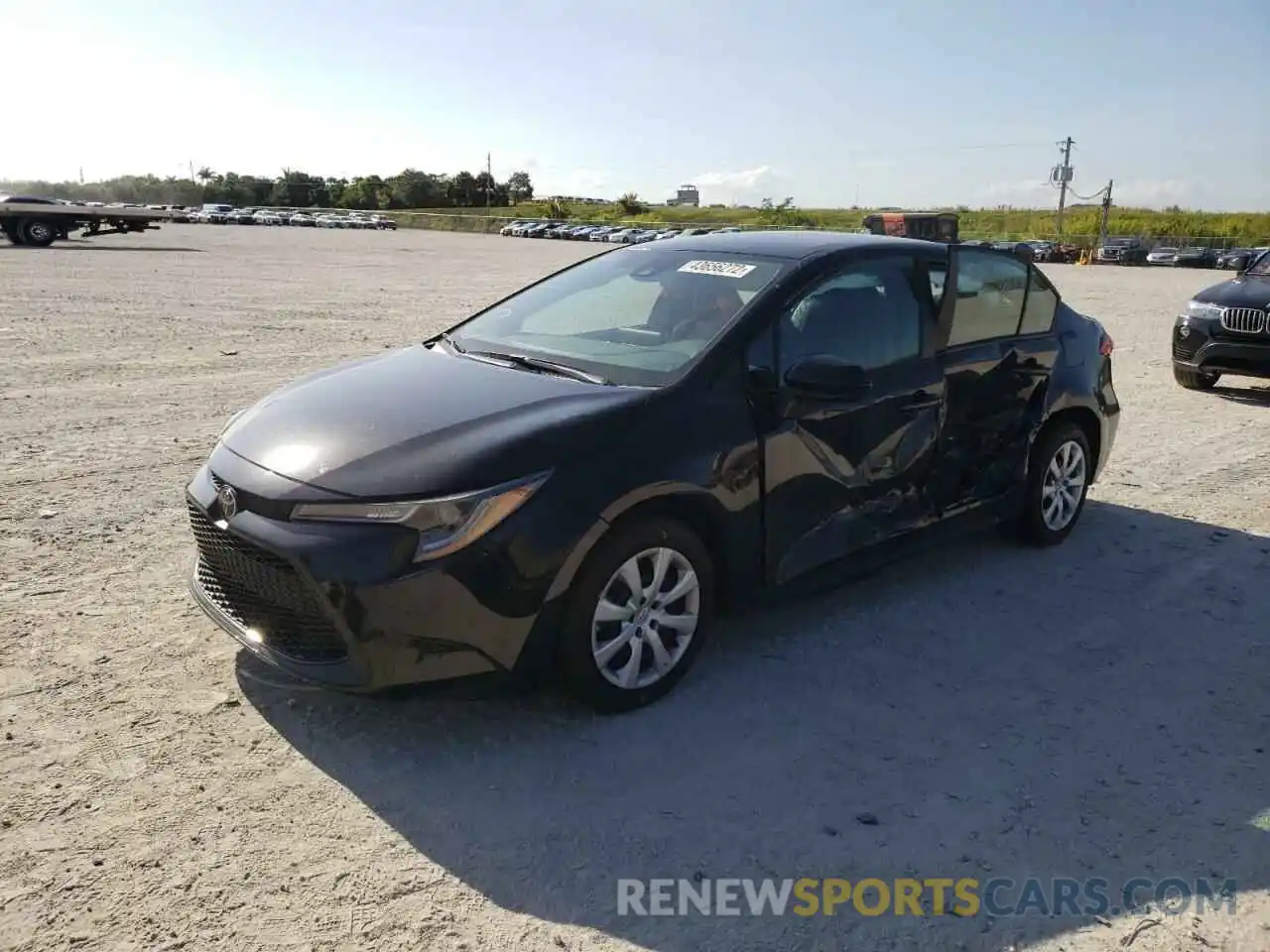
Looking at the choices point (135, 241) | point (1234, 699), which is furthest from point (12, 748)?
point (135, 241)

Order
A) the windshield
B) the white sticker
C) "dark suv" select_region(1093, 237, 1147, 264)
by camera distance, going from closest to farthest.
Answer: the windshield → the white sticker → "dark suv" select_region(1093, 237, 1147, 264)

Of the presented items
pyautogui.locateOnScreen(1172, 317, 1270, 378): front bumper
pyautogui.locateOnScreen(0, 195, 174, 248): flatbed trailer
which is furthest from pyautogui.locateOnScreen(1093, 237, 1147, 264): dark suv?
pyautogui.locateOnScreen(1172, 317, 1270, 378): front bumper

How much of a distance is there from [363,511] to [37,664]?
1.66 metres

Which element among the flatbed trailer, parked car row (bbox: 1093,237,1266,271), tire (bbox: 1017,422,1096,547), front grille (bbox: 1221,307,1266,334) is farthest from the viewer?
parked car row (bbox: 1093,237,1266,271)

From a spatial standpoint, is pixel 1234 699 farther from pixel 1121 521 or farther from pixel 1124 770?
pixel 1121 521

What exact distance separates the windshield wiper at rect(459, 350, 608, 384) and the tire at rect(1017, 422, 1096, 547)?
8.97ft

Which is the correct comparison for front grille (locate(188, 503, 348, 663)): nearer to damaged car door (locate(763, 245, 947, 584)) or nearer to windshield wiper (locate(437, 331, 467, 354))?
windshield wiper (locate(437, 331, 467, 354))

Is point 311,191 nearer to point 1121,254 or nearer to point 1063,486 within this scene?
point 1121,254

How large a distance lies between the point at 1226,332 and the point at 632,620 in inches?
353

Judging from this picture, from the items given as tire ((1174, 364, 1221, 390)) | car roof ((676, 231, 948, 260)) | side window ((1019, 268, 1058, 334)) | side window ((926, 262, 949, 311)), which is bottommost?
tire ((1174, 364, 1221, 390))

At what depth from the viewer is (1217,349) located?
33.6 ft

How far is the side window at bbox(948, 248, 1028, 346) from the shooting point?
5.09 meters

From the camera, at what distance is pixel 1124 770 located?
351cm

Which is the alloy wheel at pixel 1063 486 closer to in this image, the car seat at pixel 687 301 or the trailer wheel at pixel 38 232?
the car seat at pixel 687 301
